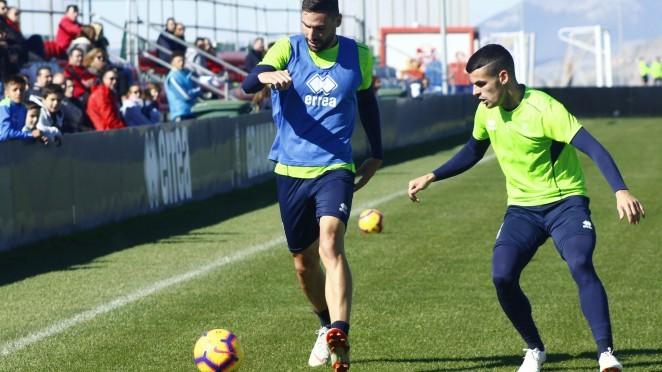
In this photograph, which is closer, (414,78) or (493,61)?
(493,61)

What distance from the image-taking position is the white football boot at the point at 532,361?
848 cm

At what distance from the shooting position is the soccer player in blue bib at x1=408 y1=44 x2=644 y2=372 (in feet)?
26.5

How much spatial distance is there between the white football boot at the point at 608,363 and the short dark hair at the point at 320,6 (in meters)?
2.37

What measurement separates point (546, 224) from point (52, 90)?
32.7 feet

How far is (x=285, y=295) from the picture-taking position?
1193 cm

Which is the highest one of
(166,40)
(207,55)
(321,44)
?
(321,44)

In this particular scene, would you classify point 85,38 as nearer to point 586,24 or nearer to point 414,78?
point 414,78

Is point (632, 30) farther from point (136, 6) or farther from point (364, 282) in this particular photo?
point (364, 282)

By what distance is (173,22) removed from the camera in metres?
28.9

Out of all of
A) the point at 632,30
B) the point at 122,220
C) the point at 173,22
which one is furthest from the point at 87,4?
the point at 632,30

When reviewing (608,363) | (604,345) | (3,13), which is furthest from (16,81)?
(608,363)

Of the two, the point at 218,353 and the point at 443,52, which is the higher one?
the point at 218,353

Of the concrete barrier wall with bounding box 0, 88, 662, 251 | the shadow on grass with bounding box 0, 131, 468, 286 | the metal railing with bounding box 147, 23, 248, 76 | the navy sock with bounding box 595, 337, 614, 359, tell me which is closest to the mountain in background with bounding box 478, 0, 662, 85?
the metal railing with bounding box 147, 23, 248, 76

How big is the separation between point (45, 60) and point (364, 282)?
1184cm
